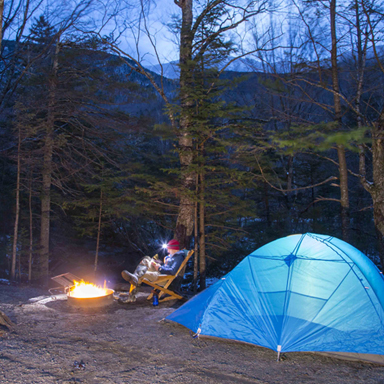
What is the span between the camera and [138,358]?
12.6 feet

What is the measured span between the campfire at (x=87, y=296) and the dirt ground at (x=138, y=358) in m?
0.60

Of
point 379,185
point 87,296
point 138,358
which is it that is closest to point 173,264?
point 87,296

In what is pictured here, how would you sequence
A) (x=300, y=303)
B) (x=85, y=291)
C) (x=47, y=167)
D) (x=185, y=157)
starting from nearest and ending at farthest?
(x=300, y=303), (x=85, y=291), (x=185, y=157), (x=47, y=167)

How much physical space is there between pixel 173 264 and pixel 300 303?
314 cm

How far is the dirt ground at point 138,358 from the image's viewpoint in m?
3.32

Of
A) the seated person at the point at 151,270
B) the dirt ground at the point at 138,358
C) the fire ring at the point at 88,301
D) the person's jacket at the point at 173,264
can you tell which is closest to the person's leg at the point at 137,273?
the seated person at the point at 151,270

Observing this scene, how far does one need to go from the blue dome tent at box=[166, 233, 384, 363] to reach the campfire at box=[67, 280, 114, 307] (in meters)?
1.73

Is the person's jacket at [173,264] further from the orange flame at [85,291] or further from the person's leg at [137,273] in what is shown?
the orange flame at [85,291]

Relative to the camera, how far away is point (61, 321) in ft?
16.9

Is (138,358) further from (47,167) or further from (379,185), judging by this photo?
(47,167)

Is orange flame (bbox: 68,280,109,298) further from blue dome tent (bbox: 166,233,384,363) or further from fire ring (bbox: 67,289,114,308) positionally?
blue dome tent (bbox: 166,233,384,363)

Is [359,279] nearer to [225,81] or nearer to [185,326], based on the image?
[185,326]

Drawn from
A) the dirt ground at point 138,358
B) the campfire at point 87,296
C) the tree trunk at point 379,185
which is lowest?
the dirt ground at point 138,358

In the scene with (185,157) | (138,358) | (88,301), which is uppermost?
(185,157)
